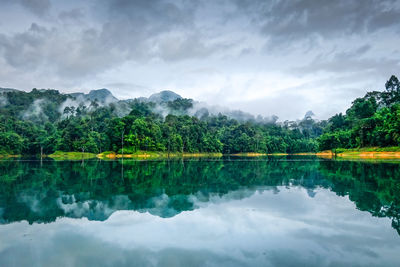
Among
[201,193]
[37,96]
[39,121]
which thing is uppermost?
[37,96]

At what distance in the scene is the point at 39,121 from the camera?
416ft

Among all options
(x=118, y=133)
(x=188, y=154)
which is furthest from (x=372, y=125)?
(x=118, y=133)

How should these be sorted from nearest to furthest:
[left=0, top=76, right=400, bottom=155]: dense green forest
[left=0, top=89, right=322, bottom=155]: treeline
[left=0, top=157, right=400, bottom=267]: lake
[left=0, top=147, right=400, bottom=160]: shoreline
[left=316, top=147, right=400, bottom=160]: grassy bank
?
[left=0, top=157, right=400, bottom=267]: lake, [left=316, top=147, right=400, bottom=160]: grassy bank, [left=0, top=147, right=400, bottom=160]: shoreline, [left=0, top=76, right=400, bottom=155]: dense green forest, [left=0, top=89, right=322, bottom=155]: treeline

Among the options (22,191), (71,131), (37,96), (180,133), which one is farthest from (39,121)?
(22,191)

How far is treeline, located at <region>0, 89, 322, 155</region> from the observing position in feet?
247

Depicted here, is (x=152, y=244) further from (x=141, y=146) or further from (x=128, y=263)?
(x=141, y=146)

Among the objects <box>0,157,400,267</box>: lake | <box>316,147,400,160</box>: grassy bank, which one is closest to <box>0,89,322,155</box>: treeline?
<box>316,147,400,160</box>: grassy bank

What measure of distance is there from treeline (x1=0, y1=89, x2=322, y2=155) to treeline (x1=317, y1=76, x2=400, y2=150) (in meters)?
30.0

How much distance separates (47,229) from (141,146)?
6776 cm

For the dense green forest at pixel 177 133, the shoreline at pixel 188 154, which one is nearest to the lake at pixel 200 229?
the shoreline at pixel 188 154

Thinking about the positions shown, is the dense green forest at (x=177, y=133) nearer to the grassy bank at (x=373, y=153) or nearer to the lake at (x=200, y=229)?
the grassy bank at (x=373, y=153)

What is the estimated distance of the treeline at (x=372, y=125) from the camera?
2156 inches

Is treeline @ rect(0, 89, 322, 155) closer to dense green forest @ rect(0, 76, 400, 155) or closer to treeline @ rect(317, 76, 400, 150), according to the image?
dense green forest @ rect(0, 76, 400, 155)

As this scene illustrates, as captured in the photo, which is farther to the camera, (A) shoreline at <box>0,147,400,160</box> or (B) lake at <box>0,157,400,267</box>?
(A) shoreline at <box>0,147,400,160</box>
